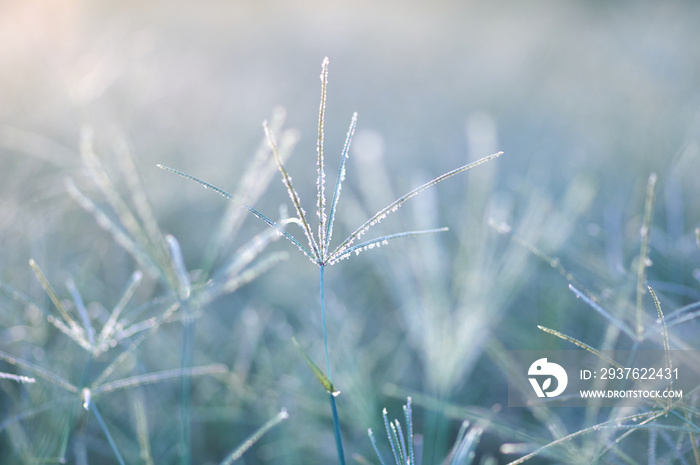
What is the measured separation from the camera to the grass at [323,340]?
0.65 metres

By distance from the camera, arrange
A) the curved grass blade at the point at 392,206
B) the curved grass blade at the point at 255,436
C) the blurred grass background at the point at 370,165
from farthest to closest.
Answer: the blurred grass background at the point at 370,165
the curved grass blade at the point at 255,436
the curved grass blade at the point at 392,206

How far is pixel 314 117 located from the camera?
68.1 inches

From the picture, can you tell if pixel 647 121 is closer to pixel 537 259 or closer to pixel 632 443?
pixel 537 259

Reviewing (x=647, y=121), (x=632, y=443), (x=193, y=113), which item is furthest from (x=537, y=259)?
(x=193, y=113)

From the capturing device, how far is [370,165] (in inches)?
52.6

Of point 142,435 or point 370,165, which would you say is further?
point 370,165

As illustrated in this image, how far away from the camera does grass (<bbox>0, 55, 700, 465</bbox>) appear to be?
65 cm

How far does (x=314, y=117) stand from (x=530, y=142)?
0.72 meters

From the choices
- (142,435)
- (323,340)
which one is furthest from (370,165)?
(142,435)

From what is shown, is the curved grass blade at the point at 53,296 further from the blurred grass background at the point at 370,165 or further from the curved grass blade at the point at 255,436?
the blurred grass background at the point at 370,165

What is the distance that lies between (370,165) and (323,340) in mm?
672

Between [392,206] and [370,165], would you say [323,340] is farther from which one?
[370,165]

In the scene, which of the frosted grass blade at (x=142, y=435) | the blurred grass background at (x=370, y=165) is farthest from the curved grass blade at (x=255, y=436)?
the blurred grass background at (x=370, y=165)

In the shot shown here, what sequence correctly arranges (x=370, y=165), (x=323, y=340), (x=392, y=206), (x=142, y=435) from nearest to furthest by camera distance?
(x=392, y=206) → (x=142, y=435) → (x=323, y=340) → (x=370, y=165)
